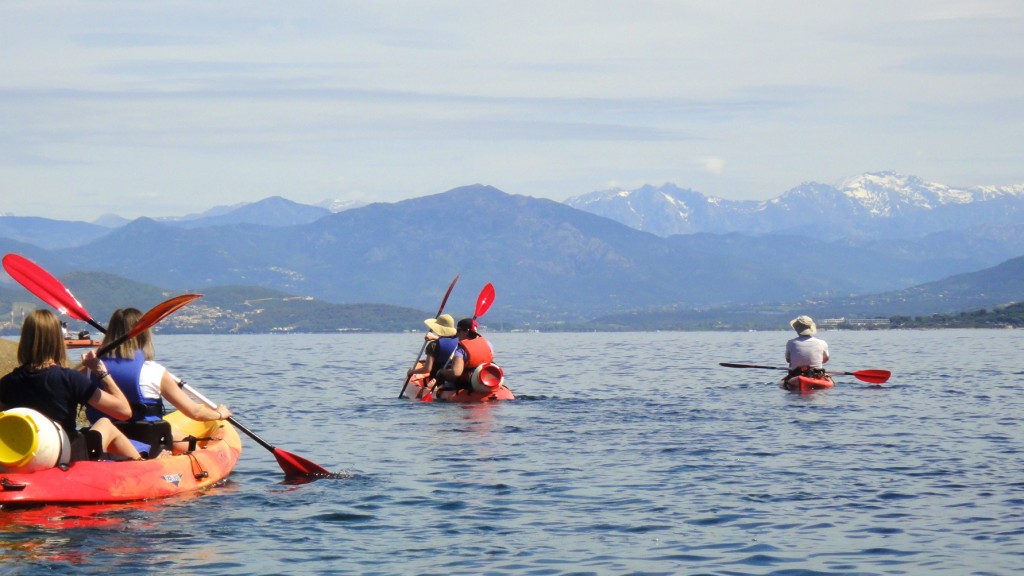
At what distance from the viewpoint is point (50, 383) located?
13.6 m

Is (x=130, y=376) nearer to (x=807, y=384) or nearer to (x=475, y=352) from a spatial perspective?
Result: (x=475, y=352)

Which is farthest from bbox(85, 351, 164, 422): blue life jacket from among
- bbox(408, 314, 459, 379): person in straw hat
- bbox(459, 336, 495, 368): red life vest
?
bbox(459, 336, 495, 368): red life vest

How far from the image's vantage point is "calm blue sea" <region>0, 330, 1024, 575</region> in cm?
1240

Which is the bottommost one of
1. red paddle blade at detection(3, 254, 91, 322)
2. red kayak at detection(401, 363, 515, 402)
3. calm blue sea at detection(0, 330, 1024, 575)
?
calm blue sea at detection(0, 330, 1024, 575)

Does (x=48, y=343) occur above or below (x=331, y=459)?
above

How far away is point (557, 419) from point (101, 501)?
13.1m

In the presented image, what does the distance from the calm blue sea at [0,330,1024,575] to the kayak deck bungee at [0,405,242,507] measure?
20 centimetres

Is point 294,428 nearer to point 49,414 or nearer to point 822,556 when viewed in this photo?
point 49,414

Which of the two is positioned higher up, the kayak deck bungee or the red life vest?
the red life vest

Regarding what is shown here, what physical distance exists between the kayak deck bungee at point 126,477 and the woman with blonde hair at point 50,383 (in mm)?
372

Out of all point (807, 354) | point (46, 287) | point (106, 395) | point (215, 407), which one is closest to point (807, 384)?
point (807, 354)

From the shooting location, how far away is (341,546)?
13.1m

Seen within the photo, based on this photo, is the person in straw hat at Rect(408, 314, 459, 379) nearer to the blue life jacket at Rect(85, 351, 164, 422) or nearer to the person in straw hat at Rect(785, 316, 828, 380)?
the person in straw hat at Rect(785, 316, 828, 380)

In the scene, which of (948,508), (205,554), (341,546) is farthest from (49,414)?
(948,508)
